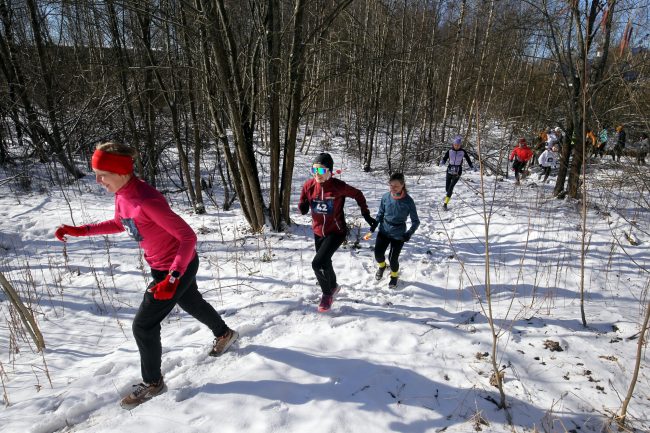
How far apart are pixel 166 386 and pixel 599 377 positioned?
3.32 m

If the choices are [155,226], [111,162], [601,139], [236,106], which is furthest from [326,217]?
[601,139]

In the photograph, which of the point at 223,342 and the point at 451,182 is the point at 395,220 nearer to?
the point at 223,342

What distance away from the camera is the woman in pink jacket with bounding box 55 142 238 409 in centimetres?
208

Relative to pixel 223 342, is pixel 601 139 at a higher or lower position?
higher

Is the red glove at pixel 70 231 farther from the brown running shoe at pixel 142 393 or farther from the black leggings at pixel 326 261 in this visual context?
the black leggings at pixel 326 261

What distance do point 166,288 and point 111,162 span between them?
850 millimetres

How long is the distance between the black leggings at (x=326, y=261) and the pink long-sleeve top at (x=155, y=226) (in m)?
1.53

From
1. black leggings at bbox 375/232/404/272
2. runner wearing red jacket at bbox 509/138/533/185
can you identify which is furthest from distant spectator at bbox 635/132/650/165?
black leggings at bbox 375/232/404/272

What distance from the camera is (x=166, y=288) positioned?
2.11 meters

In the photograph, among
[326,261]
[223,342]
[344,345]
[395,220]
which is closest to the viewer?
[223,342]

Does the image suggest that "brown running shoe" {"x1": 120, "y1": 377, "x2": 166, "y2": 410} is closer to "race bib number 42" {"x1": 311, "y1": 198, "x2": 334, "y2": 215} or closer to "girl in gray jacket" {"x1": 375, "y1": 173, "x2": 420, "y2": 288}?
"race bib number 42" {"x1": 311, "y1": 198, "x2": 334, "y2": 215}

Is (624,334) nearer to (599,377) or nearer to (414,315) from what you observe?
(599,377)

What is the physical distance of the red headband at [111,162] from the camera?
6.61 feet

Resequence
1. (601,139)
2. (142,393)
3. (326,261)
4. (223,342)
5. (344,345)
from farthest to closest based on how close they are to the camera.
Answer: (601,139)
(326,261)
(344,345)
(223,342)
(142,393)
